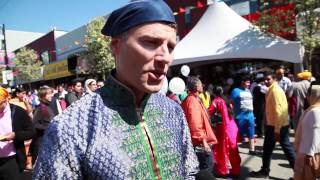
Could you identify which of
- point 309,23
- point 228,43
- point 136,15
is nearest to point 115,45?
point 136,15

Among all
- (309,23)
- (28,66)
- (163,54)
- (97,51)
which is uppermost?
(28,66)

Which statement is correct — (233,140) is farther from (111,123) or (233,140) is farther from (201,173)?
(111,123)

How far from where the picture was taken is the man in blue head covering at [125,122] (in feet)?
3.90

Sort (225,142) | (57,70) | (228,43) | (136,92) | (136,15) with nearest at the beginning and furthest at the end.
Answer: (136,15)
(136,92)
(225,142)
(228,43)
(57,70)

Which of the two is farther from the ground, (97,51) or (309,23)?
(97,51)

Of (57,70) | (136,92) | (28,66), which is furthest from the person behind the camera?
(28,66)

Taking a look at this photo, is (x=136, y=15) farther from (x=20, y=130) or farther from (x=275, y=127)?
(x=275, y=127)

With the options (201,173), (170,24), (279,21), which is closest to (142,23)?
(170,24)

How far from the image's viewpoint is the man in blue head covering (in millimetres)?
1188

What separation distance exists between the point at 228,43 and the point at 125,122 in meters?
9.58

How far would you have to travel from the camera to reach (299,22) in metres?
12.0

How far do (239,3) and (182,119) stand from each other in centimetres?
1729

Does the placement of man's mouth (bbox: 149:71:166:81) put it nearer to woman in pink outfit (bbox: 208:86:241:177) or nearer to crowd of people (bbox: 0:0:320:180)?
crowd of people (bbox: 0:0:320:180)

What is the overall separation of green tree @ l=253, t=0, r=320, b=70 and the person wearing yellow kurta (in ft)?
19.3
